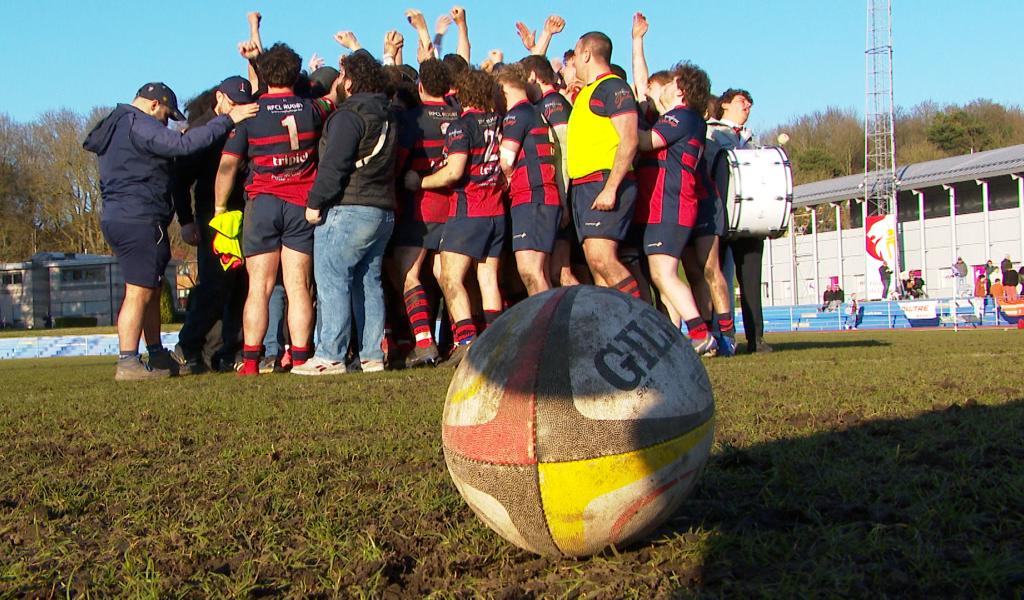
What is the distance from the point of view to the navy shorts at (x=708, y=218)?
8695mm

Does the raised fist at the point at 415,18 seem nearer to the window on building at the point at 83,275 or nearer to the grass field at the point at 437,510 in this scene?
the grass field at the point at 437,510

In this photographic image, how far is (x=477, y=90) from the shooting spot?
26.8 ft

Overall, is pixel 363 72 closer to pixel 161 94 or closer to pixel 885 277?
pixel 161 94

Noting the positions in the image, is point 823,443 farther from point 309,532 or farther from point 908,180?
point 908,180

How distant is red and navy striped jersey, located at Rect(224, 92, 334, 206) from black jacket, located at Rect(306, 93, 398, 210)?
25 centimetres

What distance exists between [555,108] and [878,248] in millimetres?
42955

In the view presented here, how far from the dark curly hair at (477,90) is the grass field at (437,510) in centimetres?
378

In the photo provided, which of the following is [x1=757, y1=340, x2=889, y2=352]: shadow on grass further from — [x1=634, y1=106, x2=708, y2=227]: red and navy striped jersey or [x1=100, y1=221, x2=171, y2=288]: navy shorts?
[x1=100, y1=221, x2=171, y2=288]: navy shorts

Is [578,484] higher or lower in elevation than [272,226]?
lower

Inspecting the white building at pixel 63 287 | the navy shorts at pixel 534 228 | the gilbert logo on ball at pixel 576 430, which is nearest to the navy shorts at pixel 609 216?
the navy shorts at pixel 534 228

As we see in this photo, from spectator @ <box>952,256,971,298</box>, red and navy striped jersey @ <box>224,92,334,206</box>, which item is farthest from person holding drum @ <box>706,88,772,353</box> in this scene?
spectator @ <box>952,256,971,298</box>

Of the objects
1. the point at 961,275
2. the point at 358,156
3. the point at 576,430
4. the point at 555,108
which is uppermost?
the point at 555,108

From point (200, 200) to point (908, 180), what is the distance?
4879 cm

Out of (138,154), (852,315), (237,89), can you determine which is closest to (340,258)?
(138,154)
